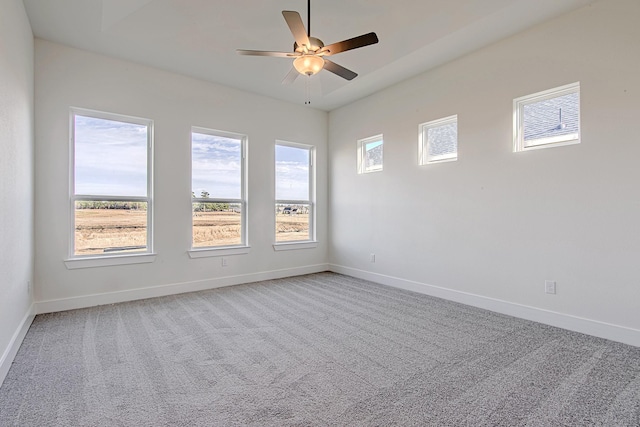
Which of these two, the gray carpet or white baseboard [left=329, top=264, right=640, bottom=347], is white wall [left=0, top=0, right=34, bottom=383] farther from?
white baseboard [left=329, top=264, right=640, bottom=347]

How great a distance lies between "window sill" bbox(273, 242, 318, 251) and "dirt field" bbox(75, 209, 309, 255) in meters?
0.70

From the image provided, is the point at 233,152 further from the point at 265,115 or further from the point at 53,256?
the point at 53,256

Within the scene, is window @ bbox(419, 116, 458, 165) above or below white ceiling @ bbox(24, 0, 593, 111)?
below

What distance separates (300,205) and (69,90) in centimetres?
363

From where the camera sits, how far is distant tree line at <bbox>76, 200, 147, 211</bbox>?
3851mm

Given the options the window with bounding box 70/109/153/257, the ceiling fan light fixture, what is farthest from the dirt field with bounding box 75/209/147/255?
the ceiling fan light fixture

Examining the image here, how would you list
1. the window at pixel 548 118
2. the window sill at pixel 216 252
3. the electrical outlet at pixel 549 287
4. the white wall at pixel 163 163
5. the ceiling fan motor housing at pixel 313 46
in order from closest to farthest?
the ceiling fan motor housing at pixel 313 46
the window at pixel 548 118
the electrical outlet at pixel 549 287
the white wall at pixel 163 163
the window sill at pixel 216 252

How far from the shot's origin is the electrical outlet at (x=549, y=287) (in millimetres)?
3236

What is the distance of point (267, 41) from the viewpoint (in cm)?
359

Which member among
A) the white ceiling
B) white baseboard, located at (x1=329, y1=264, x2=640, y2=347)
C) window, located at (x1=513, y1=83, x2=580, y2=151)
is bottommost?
white baseboard, located at (x1=329, y1=264, x2=640, y2=347)

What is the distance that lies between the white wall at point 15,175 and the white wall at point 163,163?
0.23m

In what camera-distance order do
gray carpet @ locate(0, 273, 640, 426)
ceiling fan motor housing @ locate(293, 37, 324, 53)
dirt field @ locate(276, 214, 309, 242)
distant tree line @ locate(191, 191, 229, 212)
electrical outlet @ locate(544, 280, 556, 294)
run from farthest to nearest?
1. dirt field @ locate(276, 214, 309, 242)
2. distant tree line @ locate(191, 191, 229, 212)
3. electrical outlet @ locate(544, 280, 556, 294)
4. ceiling fan motor housing @ locate(293, 37, 324, 53)
5. gray carpet @ locate(0, 273, 640, 426)

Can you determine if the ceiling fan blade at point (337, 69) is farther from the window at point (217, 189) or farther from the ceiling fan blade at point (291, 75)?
the window at point (217, 189)

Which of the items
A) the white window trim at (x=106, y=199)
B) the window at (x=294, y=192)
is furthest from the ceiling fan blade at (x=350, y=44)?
the window at (x=294, y=192)
